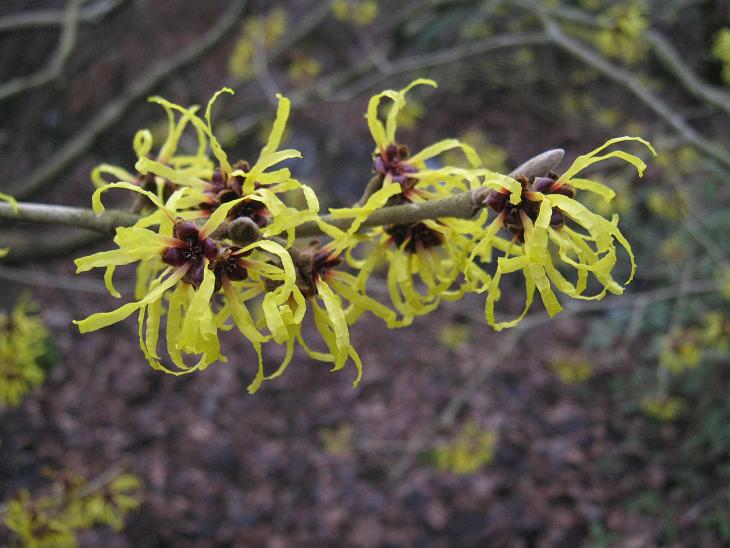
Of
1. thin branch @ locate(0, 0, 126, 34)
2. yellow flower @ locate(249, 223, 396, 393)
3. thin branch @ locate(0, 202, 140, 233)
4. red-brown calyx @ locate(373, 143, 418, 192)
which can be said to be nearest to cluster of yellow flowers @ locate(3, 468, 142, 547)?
thin branch @ locate(0, 202, 140, 233)

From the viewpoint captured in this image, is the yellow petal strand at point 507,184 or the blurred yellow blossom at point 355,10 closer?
the yellow petal strand at point 507,184

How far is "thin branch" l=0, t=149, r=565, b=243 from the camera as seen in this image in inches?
39.2

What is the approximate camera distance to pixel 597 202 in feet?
12.6

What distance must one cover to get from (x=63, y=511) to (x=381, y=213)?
2.03 meters

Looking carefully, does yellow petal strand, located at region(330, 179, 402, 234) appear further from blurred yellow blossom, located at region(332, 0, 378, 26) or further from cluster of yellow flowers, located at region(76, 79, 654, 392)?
blurred yellow blossom, located at region(332, 0, 378, 26)

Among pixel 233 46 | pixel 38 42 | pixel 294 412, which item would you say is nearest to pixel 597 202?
pixel 294 412

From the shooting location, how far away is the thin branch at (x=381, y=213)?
39.2 inches

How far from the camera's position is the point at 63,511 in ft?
7.66

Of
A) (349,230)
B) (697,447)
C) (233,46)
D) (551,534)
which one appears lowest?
(551,534)

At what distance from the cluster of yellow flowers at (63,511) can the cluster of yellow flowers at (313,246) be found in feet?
4.74

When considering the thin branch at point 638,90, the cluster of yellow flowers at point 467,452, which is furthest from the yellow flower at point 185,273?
the cluster of yellow flowers at point 467,452

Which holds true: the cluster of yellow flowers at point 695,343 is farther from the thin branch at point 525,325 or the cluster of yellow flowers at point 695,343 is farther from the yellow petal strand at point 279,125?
the yellow petal strand at point 279,125

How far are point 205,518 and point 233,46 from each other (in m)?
5.61

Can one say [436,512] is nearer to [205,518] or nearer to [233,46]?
[205,518]
